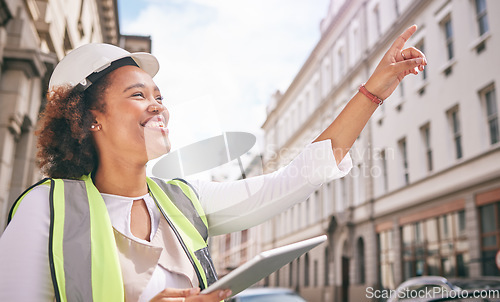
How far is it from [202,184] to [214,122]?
0.20 meters

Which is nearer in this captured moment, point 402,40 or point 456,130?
point 402,40

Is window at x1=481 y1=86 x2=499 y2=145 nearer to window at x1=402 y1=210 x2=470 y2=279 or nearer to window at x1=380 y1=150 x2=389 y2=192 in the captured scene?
window at x1=402 y1=210 x2=470 y2=279

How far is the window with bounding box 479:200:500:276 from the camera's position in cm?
1332

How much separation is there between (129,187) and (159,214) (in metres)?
0.12

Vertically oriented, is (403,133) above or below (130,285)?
above

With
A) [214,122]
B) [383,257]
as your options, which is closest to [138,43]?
[383,257]

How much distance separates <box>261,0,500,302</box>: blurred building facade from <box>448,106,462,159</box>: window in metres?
0.03

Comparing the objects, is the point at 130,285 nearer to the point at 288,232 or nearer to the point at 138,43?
the point at 138,43

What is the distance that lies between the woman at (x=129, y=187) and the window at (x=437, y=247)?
1447 cm

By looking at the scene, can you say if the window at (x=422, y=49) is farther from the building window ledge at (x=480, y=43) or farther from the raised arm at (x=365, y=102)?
the raised arm at (x=365, y=102)

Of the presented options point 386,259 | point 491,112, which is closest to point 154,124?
point 491,112

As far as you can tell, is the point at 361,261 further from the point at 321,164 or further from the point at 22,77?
the point at 321,164

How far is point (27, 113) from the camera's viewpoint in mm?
10000

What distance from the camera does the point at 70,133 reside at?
5.26 ft
